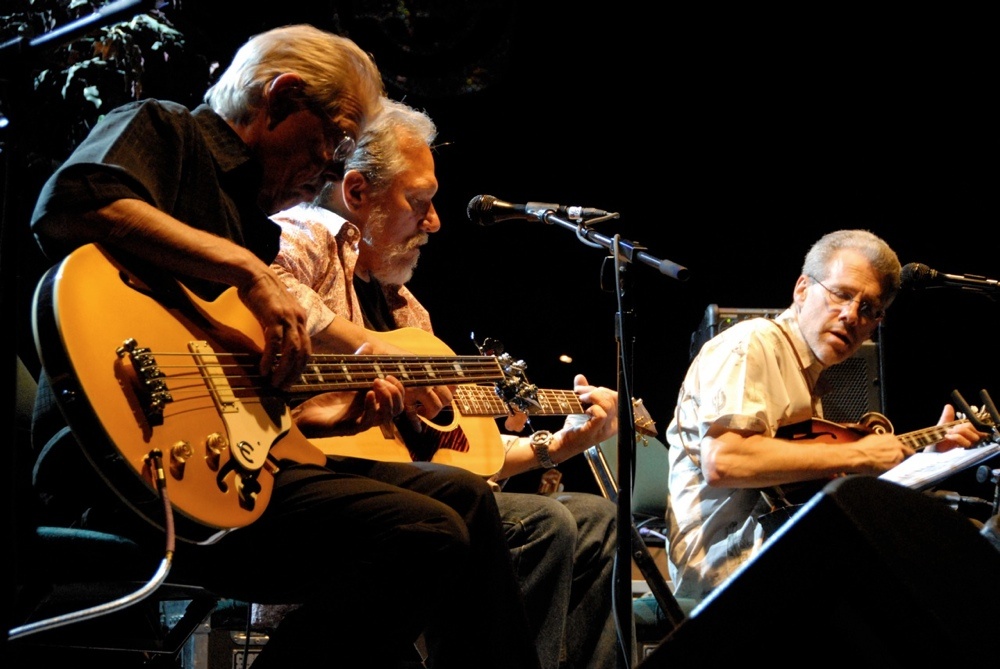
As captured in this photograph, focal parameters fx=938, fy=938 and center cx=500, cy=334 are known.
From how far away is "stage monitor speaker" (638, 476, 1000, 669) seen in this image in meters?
1.33

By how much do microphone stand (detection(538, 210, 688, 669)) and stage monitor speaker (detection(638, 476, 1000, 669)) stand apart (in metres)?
0.96

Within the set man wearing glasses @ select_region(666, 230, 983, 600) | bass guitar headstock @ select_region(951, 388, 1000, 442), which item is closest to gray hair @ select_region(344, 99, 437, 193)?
man wearing glasses @ select_region(666, 230, 983, 600)

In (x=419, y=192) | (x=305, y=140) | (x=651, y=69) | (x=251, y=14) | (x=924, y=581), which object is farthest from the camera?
(x=651, y=69)

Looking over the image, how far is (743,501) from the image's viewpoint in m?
3.35

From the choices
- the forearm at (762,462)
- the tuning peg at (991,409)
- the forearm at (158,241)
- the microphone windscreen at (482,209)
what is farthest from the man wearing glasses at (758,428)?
the forearm at (158,241)

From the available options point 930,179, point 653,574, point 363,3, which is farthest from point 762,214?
point 653,574

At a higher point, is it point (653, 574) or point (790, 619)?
point (790, 619)

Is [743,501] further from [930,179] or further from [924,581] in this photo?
[930,179]

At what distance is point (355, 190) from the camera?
124 inches

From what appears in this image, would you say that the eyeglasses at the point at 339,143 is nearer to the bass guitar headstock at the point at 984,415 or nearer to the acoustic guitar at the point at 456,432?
the acoustic guitar at the point at 456,432

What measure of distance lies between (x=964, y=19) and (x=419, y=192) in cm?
435

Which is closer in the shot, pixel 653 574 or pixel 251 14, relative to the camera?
pixel 653 574

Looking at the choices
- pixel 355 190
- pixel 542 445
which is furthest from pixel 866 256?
pixel 355 190

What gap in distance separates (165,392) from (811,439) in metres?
2.49
